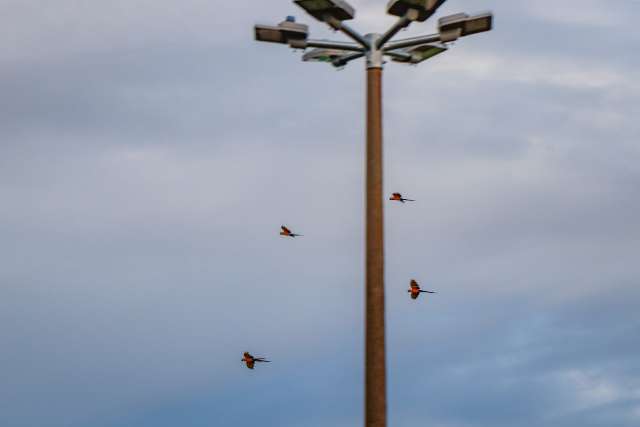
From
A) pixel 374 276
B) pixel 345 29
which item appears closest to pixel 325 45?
pixel 345 29

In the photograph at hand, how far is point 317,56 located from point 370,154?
6.66 feet

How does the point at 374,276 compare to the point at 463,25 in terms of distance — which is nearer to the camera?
the point at 374,276

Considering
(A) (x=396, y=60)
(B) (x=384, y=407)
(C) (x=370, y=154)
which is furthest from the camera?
(A) (x=396, y=60)

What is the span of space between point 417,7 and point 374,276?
3155mm

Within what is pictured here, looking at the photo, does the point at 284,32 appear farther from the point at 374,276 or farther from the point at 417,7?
the point at 374,276

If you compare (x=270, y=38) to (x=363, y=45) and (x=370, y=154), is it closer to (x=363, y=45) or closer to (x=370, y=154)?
(x=363, y=45)

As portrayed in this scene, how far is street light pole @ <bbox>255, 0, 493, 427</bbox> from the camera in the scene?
9.38 meters

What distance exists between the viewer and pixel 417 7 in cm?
1029

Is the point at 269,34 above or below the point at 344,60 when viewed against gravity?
above

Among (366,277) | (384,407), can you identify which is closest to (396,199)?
(366,277)

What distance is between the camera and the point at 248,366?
1240 cm

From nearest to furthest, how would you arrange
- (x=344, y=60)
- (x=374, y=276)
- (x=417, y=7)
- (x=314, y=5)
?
(x=374, y=276) → (x=417, y=7) → (x=314, y=5) → (x=344, y=60)

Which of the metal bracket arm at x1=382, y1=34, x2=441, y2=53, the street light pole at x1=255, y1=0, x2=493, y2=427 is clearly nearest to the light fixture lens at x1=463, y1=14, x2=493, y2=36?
the street light pole at x1=255, y1=0, x2=493, y2=427

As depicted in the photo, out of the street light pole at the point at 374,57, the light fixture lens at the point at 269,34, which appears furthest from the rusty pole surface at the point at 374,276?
the light fixture lens at the point at 269,34
